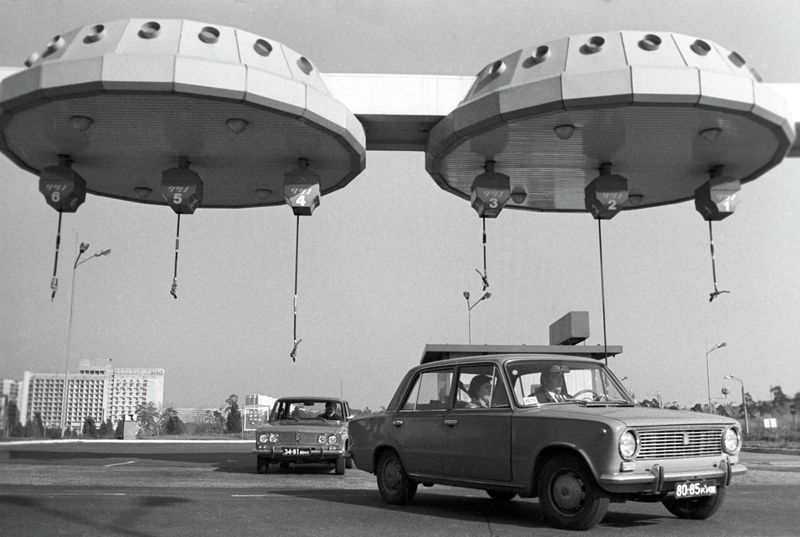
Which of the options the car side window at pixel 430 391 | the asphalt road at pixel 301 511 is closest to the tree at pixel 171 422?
the asphalt road at pixel 301 511

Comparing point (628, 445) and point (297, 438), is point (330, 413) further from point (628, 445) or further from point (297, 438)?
point (628, 445)

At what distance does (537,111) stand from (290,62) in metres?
4.07

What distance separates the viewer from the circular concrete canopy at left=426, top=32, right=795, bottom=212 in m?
12.2

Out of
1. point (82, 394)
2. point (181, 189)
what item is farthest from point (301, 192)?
point (82, 394)

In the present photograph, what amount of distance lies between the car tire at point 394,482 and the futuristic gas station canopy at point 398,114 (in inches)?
231

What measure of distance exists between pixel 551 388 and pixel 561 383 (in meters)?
0.15

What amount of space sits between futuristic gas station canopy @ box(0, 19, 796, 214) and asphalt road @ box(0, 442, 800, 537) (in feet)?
18.9

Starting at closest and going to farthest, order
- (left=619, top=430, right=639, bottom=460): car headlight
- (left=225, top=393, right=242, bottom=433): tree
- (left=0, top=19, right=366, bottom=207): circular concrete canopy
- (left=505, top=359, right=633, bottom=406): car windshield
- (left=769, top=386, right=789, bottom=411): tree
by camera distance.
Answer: (left=769, top=386, right=789, bottom=411): tree, (left=619, top=430, right=639, bottom=460): car headlight, (left=505, top=359, right=633, bottom=406): car windshield, (left=0, top=19, right=366, bottom=207): circular concrete canopy, (left=225, top=393, right=242, bottom=433): tree

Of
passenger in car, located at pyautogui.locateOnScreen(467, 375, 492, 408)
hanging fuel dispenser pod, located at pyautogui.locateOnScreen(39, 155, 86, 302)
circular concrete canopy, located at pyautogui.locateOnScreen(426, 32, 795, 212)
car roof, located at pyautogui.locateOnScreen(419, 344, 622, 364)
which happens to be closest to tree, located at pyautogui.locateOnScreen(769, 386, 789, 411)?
passenger in car, located at pyautogui.locateOnScreen(467, 375, 492, 408)

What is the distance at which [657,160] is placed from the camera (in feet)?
50.9

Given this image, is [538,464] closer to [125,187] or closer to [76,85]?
[76,85]

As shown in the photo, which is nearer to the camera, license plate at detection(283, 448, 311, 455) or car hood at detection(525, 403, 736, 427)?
car hood at detection(525, 403, 736, 427)

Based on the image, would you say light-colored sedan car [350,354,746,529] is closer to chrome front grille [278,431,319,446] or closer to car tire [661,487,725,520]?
car tire [661,487,725,520]

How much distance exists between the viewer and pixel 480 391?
28.7 feet
